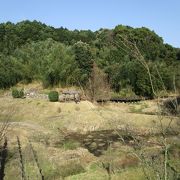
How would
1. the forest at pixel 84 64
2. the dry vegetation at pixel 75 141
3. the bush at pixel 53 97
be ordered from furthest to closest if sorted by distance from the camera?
the forest at pixel 84 64 → the bush at pixel 53 97 → the dry vegetation at pixel 75 141

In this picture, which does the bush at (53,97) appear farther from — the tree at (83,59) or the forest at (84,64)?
the tree at (83,59)

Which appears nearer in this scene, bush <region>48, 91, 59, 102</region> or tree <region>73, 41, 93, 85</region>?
bush <region>48, 91, 59, 102</region>

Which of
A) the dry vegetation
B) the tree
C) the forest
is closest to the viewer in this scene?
the dry vegetation

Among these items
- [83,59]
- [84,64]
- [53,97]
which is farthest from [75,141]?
[83,59]

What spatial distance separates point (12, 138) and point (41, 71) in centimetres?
2220

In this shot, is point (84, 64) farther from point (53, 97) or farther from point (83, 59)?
point (53, 97)

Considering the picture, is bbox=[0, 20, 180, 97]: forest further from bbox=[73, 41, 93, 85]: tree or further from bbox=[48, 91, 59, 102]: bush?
bbox=[48, 91, 59, 102]: bush

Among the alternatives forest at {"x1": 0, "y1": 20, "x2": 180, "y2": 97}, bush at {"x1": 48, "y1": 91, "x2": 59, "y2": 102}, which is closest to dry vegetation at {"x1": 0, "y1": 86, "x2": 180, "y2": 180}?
bush at {"x1": 48, "y1": 91, "x2": 59, "y2": 102}

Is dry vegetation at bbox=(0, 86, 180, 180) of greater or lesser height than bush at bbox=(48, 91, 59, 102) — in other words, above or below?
below

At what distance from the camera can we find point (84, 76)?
43500mm

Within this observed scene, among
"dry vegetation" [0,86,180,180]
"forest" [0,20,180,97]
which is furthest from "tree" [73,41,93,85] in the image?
"dry vegetation" [0,86,180,180]

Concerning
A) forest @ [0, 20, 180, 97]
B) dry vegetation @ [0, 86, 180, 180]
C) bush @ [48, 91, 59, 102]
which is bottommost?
dry vegetation @ [0, 86, 180, 180]

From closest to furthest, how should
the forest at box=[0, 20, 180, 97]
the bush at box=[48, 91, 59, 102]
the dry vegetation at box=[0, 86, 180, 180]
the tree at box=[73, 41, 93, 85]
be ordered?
the dry vegetation at box=[0, 86, 180, 180], the bush at box=[48, 91, 59, 102], the forest at box=[0, 20, 180, 97], the tree at box=[73, 41, 93, 85]

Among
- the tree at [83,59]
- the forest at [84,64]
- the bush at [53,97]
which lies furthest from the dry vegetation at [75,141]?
the tree at [83,59]
